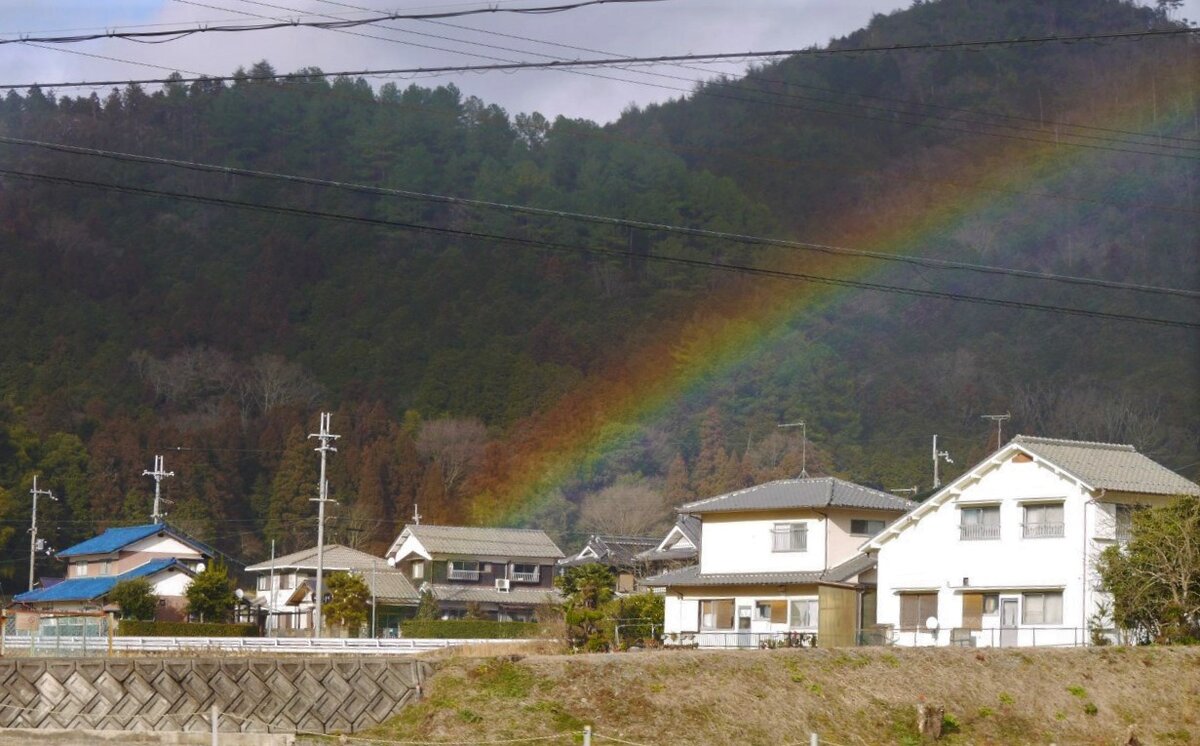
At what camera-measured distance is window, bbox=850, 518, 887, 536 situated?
41.9m

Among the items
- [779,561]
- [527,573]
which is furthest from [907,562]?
[527,573]

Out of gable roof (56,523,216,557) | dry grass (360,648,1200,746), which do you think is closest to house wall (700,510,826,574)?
dry grass (360,648,1200,746)

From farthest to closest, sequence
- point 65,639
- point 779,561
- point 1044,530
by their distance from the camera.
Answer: point 779,561, point 1044,530, point 65,639

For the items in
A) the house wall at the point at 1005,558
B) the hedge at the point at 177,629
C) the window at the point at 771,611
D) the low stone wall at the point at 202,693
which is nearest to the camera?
the low stone wall at the point at 202,693

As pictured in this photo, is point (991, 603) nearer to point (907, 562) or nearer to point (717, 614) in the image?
point (907, 562)

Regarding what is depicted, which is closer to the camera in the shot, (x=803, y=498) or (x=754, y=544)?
(x=803, y=498)

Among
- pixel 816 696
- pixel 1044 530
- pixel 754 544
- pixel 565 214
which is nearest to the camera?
pixel 565 214

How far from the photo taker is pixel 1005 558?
116 ft

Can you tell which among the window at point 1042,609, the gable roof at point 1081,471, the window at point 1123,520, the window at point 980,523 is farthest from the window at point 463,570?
the window at point 1123,520

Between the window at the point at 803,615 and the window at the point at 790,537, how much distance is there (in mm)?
1988

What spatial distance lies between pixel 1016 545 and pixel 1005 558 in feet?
1.45

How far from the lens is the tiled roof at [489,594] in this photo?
63.0m

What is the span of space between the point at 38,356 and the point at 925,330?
73.6 meters

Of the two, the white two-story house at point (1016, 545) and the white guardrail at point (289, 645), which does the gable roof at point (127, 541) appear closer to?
the white guardrail at point (289, 645)
